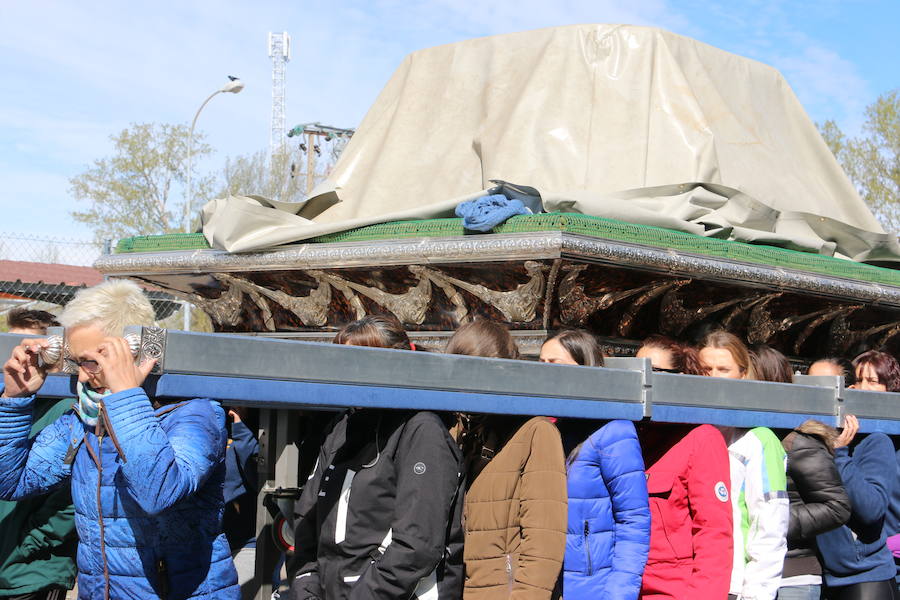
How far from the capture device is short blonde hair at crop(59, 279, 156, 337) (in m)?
2.55

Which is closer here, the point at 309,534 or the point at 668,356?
the point at 309,534

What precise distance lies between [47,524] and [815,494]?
259cm

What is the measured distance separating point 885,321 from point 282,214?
344 cm

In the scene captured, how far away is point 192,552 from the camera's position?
2654 mm

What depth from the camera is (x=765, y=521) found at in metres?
3.31

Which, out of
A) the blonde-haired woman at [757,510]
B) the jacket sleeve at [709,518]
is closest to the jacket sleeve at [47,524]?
the jacket sleeve at [709,518]

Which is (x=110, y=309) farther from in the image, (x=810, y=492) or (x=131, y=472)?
(x=810, y=492)

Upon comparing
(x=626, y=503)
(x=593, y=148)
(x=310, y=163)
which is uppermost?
(x=310, y=163)

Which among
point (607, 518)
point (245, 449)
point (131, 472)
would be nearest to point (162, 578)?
point (131, 472)

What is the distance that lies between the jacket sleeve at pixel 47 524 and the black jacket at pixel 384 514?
94 cm

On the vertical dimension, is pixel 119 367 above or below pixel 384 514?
above

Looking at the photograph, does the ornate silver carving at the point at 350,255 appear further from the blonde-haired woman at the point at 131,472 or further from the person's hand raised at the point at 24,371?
the person's hand raised at the point at 24,371

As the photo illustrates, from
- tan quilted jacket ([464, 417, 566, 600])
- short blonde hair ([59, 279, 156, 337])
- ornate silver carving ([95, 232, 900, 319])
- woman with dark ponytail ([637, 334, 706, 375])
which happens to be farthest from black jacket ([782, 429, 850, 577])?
short blonde hair ([59, 279, 156, 337])

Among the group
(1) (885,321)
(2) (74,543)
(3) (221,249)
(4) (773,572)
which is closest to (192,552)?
(2) (74,543)
